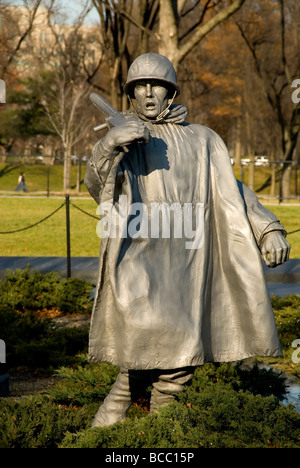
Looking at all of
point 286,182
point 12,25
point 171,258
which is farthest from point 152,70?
point 12,25

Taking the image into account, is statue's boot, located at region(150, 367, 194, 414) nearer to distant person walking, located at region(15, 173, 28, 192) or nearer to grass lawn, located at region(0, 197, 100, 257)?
grass lawn, located at region(0, 197, 100, 257)

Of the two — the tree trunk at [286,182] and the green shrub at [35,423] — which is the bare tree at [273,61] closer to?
the tree trunk at [286,182]

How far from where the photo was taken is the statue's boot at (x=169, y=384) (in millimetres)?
3582

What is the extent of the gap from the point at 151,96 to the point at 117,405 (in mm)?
1743

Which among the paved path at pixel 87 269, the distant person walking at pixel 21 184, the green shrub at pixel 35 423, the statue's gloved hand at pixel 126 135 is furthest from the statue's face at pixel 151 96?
the distant person walking at pixel 21 184

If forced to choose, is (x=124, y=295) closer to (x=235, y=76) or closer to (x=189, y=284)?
(x=189, y=284)

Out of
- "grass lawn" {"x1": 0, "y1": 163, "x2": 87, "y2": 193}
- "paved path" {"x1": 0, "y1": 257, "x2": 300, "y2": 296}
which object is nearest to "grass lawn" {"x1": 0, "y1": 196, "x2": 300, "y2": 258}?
"paved path" {"x1": 0, "y1": 257, "x2": 300, "y2": 296}

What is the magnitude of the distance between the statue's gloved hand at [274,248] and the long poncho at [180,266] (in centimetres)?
4

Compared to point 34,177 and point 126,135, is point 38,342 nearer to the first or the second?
point 126,135

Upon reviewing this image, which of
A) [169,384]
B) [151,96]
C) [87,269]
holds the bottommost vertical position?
[169,384]

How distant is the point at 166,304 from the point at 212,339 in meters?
0.38

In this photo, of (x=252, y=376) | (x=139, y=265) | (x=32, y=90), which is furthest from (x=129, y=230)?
(x=32, y=90)

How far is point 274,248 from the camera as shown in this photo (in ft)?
11.6

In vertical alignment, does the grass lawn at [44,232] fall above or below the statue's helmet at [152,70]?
below
